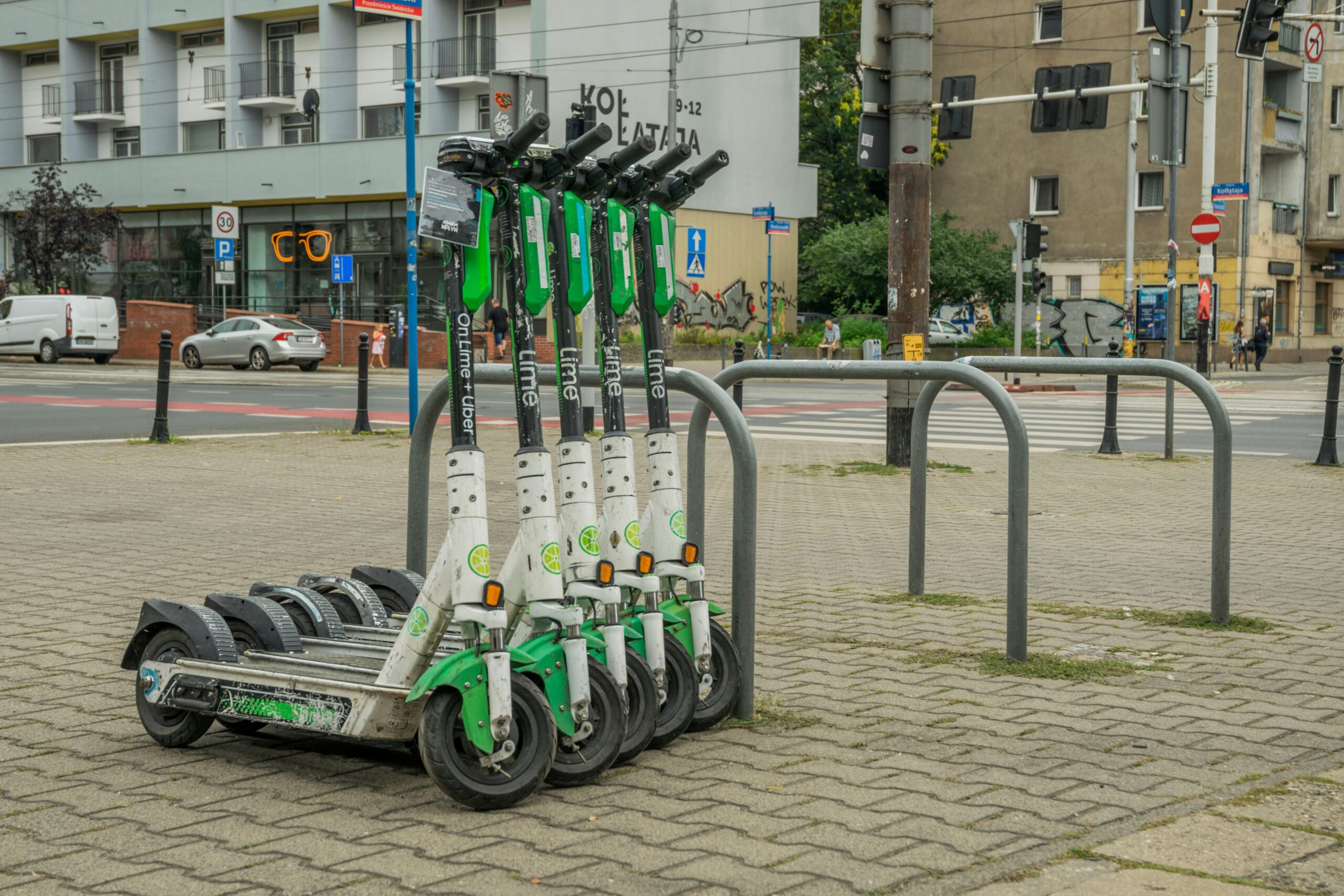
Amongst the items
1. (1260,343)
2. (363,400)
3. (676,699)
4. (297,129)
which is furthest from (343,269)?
(676,699)

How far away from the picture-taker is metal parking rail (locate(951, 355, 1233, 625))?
644cm

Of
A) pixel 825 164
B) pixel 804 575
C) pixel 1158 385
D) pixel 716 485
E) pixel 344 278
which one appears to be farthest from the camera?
pixel 825 164

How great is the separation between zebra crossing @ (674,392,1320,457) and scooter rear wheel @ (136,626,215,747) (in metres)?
10.9

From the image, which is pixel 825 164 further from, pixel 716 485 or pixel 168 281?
pixel 716 485

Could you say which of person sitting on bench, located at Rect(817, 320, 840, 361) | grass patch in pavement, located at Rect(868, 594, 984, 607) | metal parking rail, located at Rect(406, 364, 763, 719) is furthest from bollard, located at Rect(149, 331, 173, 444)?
person sitting on bench, located at Rect(817, 320, 840, 361)

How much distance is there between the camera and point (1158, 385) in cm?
3438

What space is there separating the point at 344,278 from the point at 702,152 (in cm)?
1615

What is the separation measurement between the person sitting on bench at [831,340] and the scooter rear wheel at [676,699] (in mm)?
38094

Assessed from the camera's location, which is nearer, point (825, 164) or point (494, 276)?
point (494, 276)

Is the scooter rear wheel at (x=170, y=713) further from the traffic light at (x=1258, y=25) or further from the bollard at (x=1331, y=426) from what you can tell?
the traffic light at (x=1258, y=25)

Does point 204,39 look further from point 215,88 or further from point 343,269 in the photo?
point 343,269

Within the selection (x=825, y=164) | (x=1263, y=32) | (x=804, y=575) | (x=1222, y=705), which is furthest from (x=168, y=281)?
(x=1222, y=705)

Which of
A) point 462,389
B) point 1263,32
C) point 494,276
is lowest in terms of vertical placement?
point 462,389

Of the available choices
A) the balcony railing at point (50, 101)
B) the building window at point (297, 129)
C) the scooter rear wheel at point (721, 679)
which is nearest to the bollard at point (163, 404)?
the scooter rear wheel at point (721, 679)
